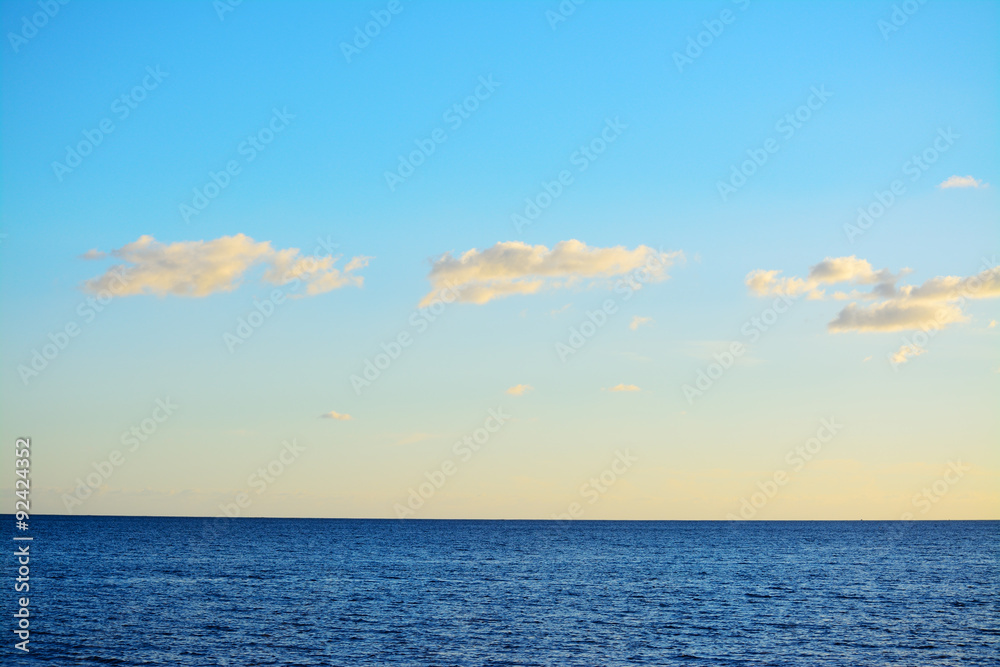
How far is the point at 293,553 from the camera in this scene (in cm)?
12288

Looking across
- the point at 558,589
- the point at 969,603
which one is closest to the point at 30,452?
the point at 558,589

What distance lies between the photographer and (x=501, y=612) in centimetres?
5984

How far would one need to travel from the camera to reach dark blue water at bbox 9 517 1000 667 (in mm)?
45156

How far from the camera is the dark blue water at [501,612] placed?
148ft

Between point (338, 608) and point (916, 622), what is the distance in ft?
133

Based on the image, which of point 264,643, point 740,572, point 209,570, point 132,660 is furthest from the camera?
point 740,572

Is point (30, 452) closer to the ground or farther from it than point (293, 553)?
farther from it

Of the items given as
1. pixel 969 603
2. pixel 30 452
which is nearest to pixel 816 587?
pixel 969 603

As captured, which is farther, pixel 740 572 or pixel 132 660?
pixel 740 572

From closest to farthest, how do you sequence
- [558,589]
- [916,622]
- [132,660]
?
[132,660], [916,622], [558,589]

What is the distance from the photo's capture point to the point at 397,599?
66.6 m

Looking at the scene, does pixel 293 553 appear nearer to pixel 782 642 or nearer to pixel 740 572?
pixel 740 572

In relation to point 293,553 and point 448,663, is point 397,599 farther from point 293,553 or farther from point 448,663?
point 293,553

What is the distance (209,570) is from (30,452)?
179ft
